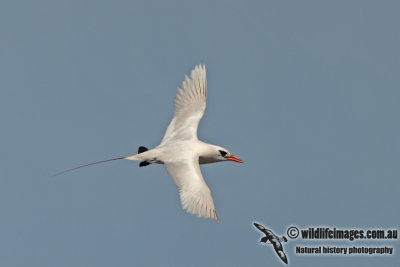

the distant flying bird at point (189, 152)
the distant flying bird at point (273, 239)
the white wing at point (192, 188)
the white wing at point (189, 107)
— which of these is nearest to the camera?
the white wing at point (192, 188)

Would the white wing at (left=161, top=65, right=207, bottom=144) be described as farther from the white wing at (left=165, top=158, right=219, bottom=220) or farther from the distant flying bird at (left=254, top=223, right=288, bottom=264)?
the distant flying bird at (left=254, top=223, right=288, bottom=264)

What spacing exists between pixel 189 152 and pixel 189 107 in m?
4.13

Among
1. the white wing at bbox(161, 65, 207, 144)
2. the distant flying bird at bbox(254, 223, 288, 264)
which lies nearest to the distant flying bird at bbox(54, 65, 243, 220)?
the white wing at bbox(161, 65, 207, 144)

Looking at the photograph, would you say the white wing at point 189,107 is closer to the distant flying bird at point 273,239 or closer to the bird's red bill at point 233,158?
the bird's red bill at point 233,158

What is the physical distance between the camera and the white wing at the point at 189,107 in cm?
4162

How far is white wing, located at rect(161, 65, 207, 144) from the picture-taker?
41625 mm

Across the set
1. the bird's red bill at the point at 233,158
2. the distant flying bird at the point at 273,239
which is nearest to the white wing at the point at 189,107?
the bird's red bill at the point at 233,158

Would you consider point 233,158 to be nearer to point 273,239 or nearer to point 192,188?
point 273,239

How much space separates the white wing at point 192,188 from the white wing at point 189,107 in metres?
3.32

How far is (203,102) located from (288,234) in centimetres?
806

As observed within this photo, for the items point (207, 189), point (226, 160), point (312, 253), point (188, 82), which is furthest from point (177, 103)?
point (312, 253)

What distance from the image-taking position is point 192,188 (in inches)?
1452

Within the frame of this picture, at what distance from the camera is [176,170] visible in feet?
124

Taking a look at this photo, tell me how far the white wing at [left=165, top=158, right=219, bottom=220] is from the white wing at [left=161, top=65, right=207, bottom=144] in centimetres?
332
